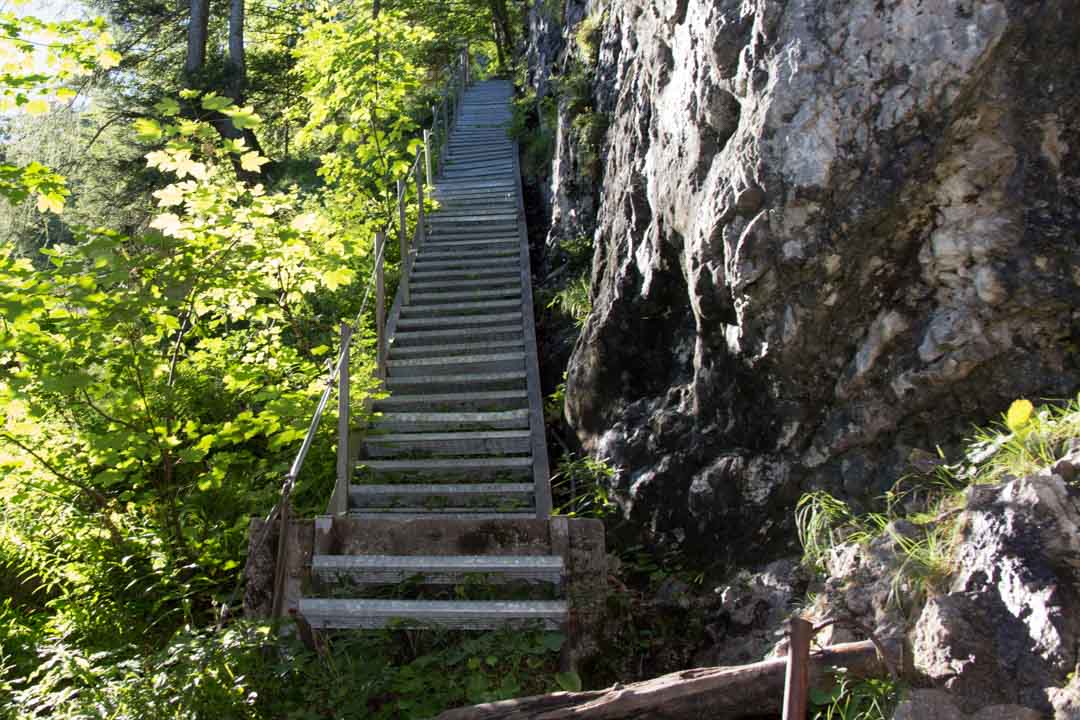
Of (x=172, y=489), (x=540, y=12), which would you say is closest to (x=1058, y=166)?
(x=172, y=489)

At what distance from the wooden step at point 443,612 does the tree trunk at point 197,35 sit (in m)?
9.45

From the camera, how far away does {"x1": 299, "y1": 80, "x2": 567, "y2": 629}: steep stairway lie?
161 inches

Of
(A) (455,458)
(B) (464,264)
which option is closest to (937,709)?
(A) (455,458)

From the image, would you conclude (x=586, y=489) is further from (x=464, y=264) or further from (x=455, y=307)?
(x=464, y=264)

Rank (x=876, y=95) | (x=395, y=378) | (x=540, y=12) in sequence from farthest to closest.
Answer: (x=540, y=12), (x=395, y=378), (x=876, y=95)

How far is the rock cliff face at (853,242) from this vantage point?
3.32 m

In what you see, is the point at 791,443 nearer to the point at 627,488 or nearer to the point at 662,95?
the point at 627,488

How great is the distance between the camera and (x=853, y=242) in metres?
3.68

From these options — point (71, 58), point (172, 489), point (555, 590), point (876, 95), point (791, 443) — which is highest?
point (71, 58)

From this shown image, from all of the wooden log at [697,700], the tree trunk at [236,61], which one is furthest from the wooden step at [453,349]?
the tree trunk at [236,61]

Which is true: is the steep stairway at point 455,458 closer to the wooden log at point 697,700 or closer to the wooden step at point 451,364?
the wooden step at point 451,364

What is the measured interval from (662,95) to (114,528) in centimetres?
434

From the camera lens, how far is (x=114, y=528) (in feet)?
14.8

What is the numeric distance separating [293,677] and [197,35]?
10.4 m
